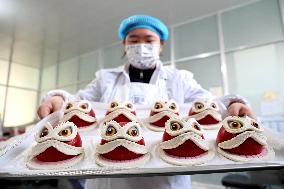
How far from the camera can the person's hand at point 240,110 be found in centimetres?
59

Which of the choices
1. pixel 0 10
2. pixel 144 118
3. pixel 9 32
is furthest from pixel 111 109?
pixel 9 32

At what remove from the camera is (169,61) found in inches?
118

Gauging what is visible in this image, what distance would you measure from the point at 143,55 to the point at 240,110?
0.51 metres

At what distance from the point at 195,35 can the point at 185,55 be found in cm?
30

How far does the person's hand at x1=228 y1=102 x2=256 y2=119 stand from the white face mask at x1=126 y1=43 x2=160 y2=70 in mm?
470

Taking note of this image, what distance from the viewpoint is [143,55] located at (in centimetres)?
96

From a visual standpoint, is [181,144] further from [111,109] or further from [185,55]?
[185,55]

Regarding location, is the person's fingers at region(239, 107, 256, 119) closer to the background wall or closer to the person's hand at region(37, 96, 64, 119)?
the person's hand at region(37, 96, 64, 119)

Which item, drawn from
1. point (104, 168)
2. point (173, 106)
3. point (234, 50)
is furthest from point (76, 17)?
point (104, 168)

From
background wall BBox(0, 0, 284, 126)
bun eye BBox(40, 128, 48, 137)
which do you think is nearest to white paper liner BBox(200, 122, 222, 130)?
bun eye BBox(40, 128, 48, 137)

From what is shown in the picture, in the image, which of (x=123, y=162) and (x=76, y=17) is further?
(x=76, y=17)

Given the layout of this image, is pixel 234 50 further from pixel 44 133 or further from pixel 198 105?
pixel 44 133

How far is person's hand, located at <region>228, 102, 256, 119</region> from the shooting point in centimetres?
59

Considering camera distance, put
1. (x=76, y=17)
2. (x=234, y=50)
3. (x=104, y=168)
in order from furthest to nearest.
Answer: (x=76, y=17) → (x=234, y=50) → (x=104, y=168)
